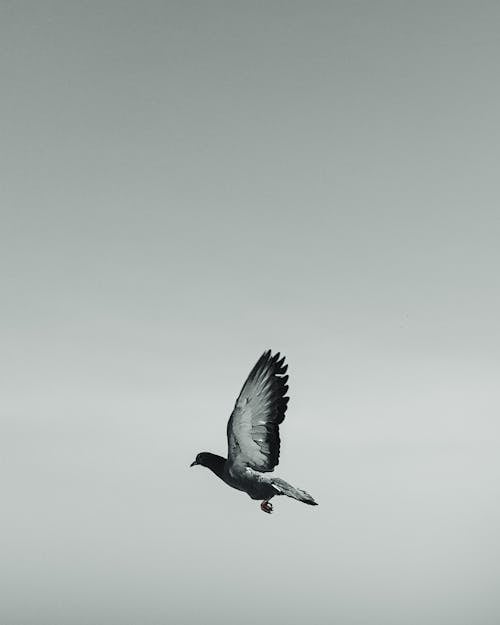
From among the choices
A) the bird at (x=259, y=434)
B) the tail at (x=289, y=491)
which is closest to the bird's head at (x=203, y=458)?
the bird at (x=259, y=434)

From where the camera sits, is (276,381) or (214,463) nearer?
(276,381)

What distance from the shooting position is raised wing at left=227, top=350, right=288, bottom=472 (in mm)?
14656

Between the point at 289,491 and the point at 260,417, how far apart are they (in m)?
1.79

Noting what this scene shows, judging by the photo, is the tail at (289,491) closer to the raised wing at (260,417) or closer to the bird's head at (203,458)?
the raised wing at (260,417)

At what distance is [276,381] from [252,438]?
1617 millimetres

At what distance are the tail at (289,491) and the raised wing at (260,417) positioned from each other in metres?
0.41

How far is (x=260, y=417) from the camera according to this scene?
15.0 metres

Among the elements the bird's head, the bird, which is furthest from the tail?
the bird's head

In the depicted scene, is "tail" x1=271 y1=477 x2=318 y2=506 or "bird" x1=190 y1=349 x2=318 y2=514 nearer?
"tail" x1=271 y1=477 x2=318 y2=506

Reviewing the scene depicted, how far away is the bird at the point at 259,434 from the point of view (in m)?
14.6

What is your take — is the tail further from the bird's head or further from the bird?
the bird's head

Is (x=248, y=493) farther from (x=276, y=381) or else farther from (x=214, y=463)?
(x=276, y=381)

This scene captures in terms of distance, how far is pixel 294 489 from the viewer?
14.5 meters

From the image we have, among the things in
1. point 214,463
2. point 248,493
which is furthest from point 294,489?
point 214,463
